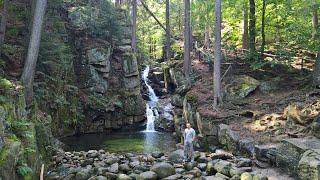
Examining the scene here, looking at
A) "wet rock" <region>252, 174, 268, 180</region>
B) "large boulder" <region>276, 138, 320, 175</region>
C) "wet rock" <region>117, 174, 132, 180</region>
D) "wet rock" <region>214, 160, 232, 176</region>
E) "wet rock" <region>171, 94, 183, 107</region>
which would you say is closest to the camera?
"wet rock" <region>252, 174, 268, 180</region>

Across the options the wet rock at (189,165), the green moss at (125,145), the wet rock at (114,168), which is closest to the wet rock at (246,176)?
the wet rock at (189,165)

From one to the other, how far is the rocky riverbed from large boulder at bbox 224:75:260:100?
546 centimetres

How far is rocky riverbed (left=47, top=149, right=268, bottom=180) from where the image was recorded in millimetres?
11539

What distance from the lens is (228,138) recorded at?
1500 centimetres

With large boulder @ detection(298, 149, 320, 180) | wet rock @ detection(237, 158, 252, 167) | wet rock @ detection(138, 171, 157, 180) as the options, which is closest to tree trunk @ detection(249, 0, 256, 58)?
wet rock @ detection(237, 158, 252, 167)

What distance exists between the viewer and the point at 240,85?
19.5m

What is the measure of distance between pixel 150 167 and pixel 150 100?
1673 cm

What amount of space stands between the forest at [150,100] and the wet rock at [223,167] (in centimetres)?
3

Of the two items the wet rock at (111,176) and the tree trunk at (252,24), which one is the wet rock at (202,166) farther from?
the tree trunk at (252,24)

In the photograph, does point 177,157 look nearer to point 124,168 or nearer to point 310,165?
point 124,168

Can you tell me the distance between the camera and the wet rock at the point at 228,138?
1445 centimetres

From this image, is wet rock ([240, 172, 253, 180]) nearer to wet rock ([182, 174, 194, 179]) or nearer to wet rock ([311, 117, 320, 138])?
wet rock ([182, 174, 194, 179])

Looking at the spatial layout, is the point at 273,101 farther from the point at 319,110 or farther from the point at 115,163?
the point at 115,163

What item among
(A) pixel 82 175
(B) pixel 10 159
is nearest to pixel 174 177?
(A) pixel 82 175
